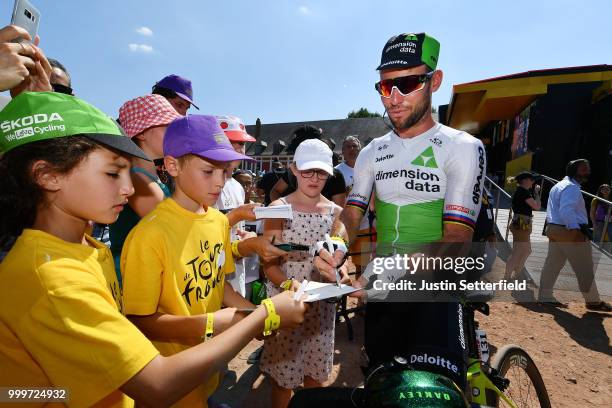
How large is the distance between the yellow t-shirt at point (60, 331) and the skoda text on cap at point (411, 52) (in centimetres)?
217

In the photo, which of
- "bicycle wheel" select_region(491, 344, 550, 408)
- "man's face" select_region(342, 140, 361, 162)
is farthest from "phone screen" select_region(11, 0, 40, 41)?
"man's face" select_region(342, 140, 361, 162)

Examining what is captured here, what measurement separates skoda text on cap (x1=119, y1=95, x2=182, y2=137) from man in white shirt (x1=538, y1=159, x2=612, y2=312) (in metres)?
→ 7.42

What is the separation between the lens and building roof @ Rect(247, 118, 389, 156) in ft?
177

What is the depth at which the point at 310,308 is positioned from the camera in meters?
3.18

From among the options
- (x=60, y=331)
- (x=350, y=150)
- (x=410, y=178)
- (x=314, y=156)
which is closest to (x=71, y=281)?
(x=60, y=331)

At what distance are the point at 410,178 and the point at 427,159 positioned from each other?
16 centimetres

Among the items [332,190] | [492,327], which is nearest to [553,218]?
[492,327]

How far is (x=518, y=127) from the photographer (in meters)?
21.4

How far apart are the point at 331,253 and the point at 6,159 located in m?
1.54

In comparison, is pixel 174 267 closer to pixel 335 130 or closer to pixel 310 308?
pixel 310 308

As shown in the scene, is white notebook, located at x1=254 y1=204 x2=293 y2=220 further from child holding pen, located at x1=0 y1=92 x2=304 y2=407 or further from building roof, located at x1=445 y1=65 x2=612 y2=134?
building roof, located at x1=445 y1=65 x2=612 y2=134

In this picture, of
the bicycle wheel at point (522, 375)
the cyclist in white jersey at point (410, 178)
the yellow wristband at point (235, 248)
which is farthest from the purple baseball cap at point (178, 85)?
the bicycle wheel at point (522, 375)

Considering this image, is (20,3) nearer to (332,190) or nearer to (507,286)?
(332,190)

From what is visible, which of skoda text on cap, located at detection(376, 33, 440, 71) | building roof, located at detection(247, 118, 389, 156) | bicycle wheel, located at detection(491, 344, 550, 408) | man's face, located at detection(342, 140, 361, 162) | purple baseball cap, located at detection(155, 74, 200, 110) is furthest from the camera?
building roof, located at detection(247, 118, 389, 156)
